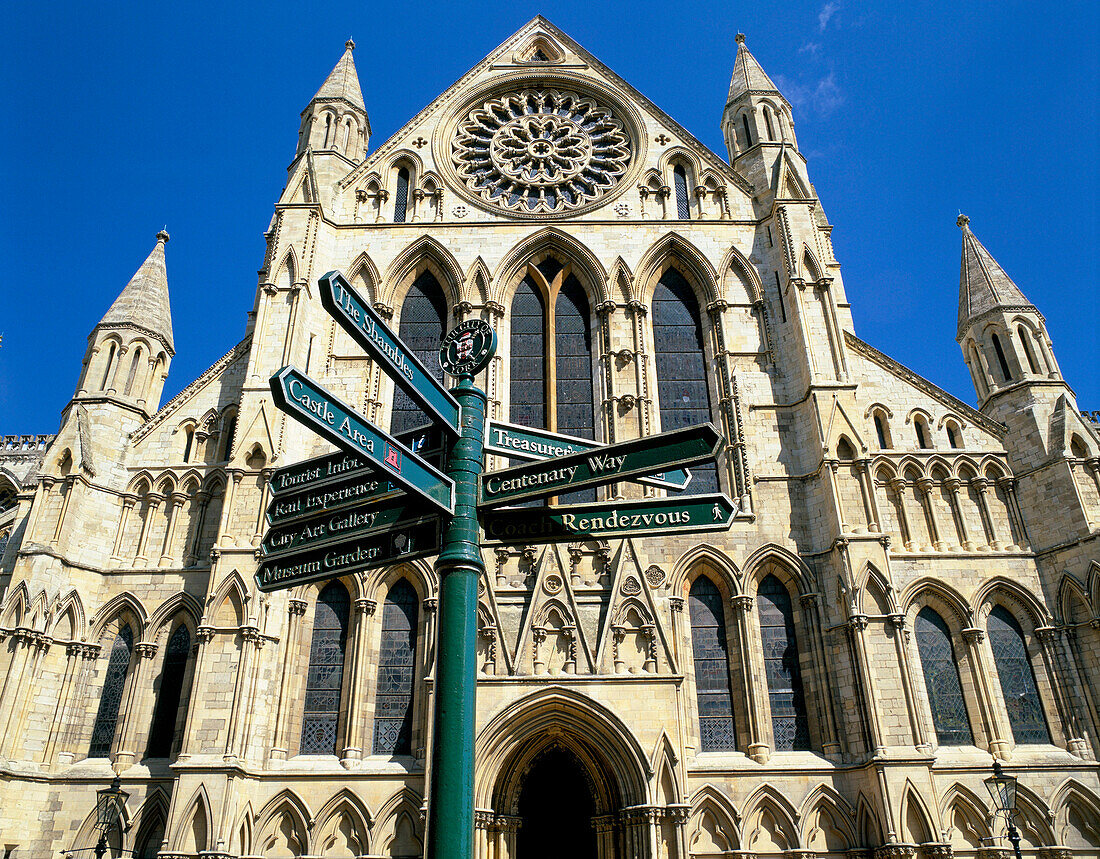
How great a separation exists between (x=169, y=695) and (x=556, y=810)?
283 inches

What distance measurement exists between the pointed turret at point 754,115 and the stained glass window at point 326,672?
46.9 ft

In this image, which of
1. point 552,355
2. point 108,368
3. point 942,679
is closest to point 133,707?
point 108,368

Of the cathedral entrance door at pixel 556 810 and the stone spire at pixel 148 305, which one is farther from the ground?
the stone spire at pixel 148 305

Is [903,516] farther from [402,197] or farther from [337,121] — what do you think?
[337,121]

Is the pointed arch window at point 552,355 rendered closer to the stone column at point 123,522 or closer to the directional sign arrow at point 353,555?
the stone column at point 123,522

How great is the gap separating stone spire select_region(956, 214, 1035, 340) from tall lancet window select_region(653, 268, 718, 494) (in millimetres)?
6064

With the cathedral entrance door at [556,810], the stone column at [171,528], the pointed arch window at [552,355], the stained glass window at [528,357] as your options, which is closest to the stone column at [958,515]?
the pointed arch window at [552,355]

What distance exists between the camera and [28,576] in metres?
14.8

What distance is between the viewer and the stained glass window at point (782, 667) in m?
14.2

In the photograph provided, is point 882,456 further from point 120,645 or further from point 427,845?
point 120,645

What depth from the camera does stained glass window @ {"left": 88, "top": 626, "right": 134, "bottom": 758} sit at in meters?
14.6

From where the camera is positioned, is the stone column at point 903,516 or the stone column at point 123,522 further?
the stone column at point 123,522

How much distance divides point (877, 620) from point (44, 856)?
46.6ft

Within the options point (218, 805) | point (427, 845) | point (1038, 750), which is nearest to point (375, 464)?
point (427, 845)
